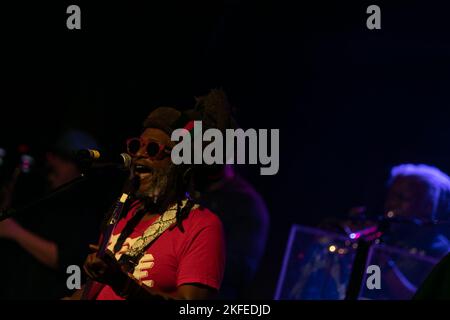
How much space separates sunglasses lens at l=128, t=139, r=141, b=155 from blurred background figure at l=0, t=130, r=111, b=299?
1.39 m

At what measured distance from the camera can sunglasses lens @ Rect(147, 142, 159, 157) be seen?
11.3ft

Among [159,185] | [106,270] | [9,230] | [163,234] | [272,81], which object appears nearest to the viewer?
[106,270]

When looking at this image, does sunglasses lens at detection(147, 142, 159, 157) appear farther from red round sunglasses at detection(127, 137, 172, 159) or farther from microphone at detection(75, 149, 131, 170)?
microphone at detection(75, 149, 131, 170)

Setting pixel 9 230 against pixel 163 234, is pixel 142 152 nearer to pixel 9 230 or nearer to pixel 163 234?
pixel 163 234

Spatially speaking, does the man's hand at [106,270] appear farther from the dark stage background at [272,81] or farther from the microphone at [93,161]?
the dark stage background at [272,81]

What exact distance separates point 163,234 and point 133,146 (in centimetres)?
51

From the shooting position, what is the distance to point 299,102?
644 cm

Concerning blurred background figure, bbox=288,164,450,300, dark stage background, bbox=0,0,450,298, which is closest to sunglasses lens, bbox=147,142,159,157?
blurred background figure, bbox=288,164,450,300

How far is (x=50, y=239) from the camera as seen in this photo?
4961 millimetres

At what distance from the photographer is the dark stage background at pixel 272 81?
5918 millimetres

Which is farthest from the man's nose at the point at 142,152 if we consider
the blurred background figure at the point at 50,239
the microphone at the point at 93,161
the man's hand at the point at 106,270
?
the blurred background figure at the point at 50,239

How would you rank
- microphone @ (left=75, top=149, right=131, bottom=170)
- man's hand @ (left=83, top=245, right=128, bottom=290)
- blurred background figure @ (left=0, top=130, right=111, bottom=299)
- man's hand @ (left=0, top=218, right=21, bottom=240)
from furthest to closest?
1. man's hand @ (left=0, top=218, right=21, bottom=240)
2. blurred background figure @ (left=0, top=130, right=111, bottom=299)
3. microphone @ (left=75, top=149, right=131, bottom=170)
4. man's hand @ (left=83, top=245, right=128, bottom=290)

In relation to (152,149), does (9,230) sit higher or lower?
lower

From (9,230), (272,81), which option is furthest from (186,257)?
(272,81)
